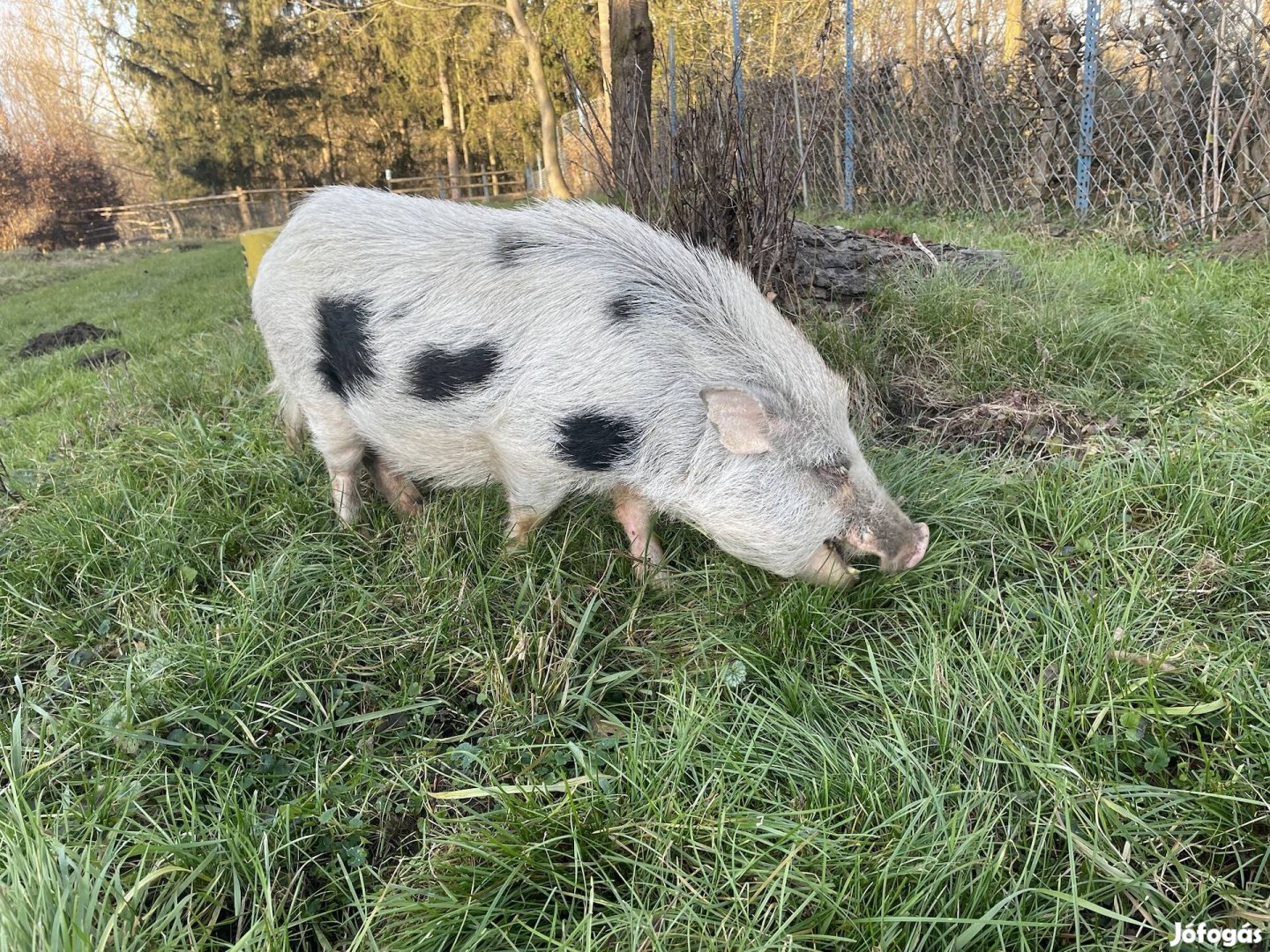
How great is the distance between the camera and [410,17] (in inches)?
889

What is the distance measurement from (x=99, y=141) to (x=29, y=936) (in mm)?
33396

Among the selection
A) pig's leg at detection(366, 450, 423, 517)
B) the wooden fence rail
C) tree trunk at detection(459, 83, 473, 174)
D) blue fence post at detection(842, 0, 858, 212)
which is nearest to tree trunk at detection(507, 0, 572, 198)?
blue fence post at detection(842, 0, 858, 212)

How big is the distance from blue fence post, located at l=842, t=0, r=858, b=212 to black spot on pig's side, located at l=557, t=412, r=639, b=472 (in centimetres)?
822

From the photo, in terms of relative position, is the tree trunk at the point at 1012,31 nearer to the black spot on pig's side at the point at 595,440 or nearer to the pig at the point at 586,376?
the pig at the point at 586,376

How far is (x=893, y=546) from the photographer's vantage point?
2.31m


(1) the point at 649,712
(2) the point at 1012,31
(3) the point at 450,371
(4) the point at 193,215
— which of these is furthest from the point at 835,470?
(4) the point at 193,215

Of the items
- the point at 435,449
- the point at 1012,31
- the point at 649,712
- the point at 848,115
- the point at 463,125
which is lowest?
the point at 649,712

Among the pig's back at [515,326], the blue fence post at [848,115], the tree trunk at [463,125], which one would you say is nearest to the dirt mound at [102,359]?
the pig's back at [515,326]

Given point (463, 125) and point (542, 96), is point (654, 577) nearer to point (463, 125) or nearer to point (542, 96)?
point (542, 96)

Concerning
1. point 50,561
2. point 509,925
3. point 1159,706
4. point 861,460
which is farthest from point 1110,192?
point 50,561

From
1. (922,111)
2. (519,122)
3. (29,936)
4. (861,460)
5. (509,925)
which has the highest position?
(519,122)

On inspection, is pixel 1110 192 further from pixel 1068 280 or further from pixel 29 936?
pixel 29 936

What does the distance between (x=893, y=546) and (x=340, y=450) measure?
2207 mm

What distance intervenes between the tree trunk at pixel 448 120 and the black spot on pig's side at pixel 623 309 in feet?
79.1
